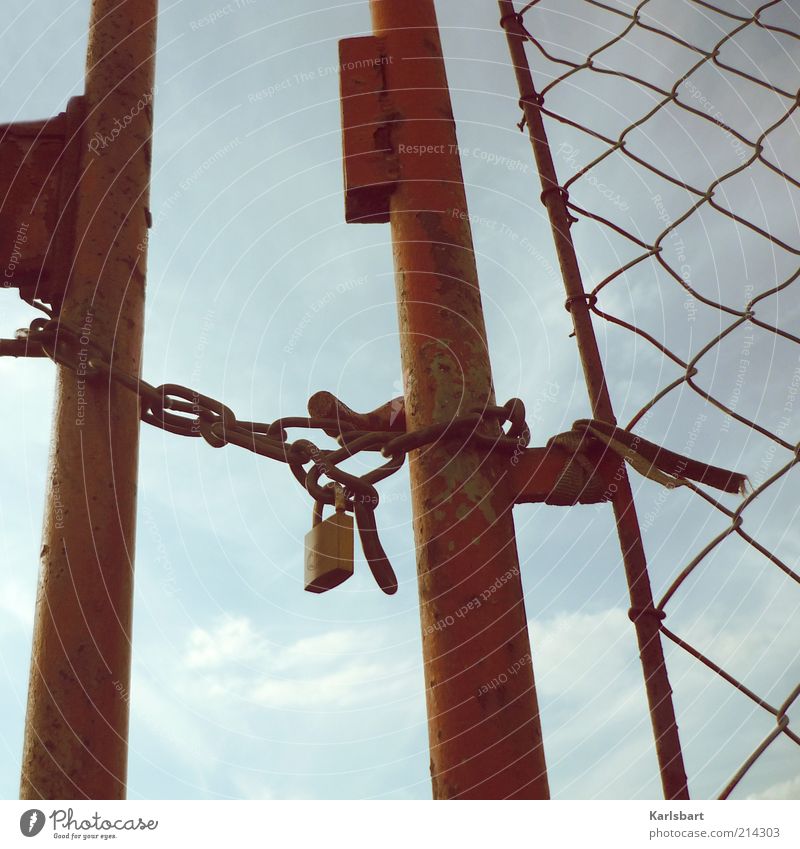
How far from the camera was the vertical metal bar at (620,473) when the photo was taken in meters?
Result: 0.88

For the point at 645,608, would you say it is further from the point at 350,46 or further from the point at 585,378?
the point at 350,46

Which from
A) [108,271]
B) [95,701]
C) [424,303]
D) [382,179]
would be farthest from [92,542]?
[382,179]

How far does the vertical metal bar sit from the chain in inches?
5.0

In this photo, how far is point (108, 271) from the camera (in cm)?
107

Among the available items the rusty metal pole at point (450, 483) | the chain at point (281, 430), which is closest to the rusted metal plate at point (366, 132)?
the rusty metal pole at point (450, 483)

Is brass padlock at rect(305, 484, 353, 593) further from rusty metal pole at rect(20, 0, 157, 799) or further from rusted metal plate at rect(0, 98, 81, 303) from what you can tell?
rusted metal plate at rect(0, 98, 81, 303)

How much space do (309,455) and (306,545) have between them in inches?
5.2

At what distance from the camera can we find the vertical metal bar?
0.88 meters

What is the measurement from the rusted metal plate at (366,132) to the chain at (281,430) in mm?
326

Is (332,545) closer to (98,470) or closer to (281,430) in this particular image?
(281,430)
